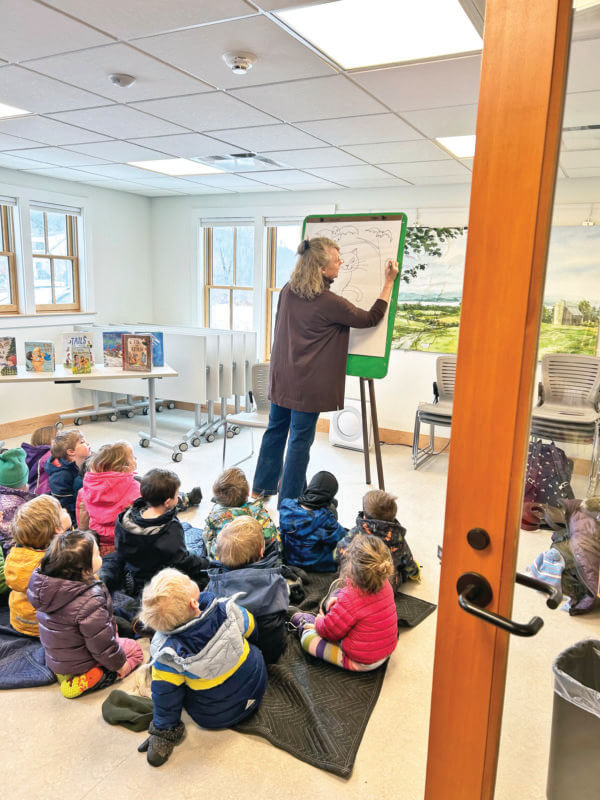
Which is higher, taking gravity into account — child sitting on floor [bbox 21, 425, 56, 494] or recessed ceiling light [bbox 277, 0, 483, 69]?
recessed ceiling light [bbox 277, 0, 483, 69]

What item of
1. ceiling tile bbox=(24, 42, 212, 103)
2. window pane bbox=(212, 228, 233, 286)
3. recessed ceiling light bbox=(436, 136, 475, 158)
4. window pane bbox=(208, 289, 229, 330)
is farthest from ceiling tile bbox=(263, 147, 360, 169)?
window pane bbox=(208, 289, 229, 330)

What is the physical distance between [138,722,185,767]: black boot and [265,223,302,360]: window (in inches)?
189

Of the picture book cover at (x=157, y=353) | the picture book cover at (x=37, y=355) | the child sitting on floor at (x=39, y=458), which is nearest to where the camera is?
the child sitting on floor at (x=39, y=458)

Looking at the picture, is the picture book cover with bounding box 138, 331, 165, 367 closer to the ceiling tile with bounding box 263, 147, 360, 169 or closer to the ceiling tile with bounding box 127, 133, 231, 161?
the ceiling tile with bounding box 127, 133, 231, 161

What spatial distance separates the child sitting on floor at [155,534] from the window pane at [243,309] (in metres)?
4.26

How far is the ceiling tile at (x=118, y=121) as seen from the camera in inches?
130

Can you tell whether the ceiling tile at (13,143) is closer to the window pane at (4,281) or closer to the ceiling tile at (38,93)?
the ceiling tile at (38,93)

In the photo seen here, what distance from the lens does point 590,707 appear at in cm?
117

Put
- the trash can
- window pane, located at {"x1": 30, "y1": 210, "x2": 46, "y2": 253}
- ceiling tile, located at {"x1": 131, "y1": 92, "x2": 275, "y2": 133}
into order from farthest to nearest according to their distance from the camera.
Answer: window pane, located at {"x1": 30, "y1": 210, "x2": 46, "y2": 253}, ceiling tile, located at {"x1": 131, "y1": 92, "x2": 275, "y2": 133}, the trash can

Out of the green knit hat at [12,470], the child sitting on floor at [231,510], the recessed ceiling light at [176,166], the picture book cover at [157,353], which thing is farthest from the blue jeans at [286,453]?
the recessed ceiling light at [176,166]

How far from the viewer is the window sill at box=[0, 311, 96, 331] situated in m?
5.46

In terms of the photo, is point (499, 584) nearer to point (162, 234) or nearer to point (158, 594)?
point (158, 594)

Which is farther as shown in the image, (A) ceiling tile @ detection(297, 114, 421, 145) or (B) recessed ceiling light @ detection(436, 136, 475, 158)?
(B) recessed ceiling light @ detection(436, 136, 475, 158)

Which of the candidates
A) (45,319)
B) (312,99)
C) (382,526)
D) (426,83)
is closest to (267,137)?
(312,99)
